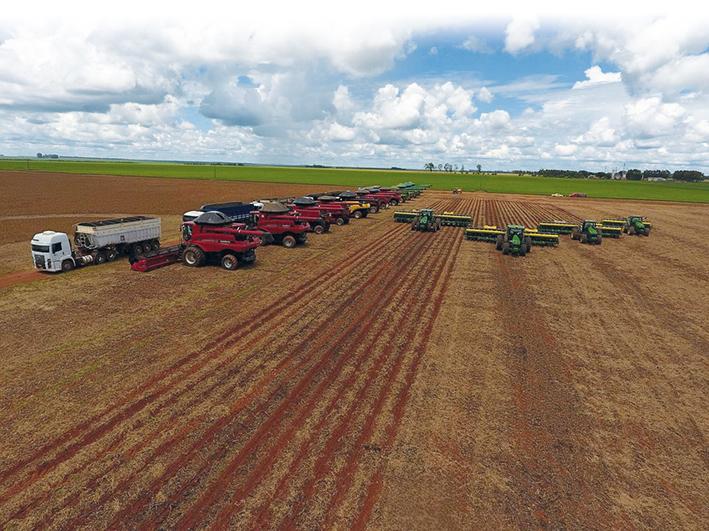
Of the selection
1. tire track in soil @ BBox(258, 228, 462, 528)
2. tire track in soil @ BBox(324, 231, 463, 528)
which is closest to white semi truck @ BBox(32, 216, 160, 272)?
tire track in soil @ BBox(258, 228, 462, 528)

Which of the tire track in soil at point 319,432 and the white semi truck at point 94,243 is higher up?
the white semi truck at point 94,243

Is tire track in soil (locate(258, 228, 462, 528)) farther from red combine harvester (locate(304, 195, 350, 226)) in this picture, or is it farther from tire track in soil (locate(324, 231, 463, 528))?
red combine harvester (locate(304, 195, 350, 226))

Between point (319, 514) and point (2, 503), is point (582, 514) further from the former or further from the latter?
point (2, 503)

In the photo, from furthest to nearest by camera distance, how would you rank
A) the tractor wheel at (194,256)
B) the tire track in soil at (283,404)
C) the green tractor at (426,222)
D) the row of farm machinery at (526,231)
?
the green tractor at (426,222)
the row of farm machinery at (526,231)
the tractor wheel at (194,256)
the tire track in soil at (283,404)

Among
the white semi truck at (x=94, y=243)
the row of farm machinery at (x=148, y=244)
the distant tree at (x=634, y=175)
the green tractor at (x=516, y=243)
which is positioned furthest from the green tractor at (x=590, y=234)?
the distant tree at (x=634, y=175)

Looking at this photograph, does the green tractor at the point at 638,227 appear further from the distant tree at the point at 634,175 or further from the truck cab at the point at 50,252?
the distant tree at the point at 634,175

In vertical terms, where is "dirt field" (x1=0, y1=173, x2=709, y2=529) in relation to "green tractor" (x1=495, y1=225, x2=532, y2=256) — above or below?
below

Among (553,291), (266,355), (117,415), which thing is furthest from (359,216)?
(117,415)
